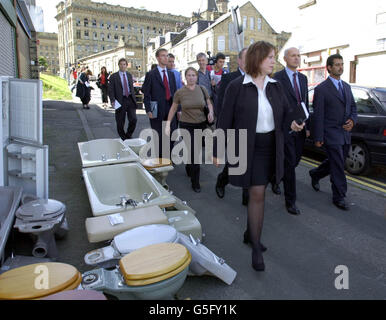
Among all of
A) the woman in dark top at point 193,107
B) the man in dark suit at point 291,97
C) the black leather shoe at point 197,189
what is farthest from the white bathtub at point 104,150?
the man in dark suit at point 291,97

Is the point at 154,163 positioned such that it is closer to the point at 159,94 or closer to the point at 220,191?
the point at 220,191

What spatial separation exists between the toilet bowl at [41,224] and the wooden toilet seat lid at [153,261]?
115cm

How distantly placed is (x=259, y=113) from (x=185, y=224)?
1.35 meters

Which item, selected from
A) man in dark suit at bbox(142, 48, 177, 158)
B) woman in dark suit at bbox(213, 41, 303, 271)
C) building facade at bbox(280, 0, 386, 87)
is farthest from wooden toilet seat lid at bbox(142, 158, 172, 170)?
building facade at bbox(280, 0, 386, 87)

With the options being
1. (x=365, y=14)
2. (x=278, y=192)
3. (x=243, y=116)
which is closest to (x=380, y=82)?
(x=365, y=14)

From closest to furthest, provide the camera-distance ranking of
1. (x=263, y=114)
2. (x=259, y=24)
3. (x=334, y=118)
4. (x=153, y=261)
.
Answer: (x=153, y=261) < (x=263, y=114) < (x=334, y=118) < (x=259, y=24)

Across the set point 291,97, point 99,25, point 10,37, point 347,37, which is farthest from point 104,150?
point 99,25

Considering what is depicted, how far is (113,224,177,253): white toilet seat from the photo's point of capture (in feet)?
9.14

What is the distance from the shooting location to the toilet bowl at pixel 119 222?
308 cm

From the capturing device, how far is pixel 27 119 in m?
4.23

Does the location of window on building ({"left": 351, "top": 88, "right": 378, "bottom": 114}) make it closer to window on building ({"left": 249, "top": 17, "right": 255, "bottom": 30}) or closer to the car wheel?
the car wheel

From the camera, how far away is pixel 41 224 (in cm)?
324

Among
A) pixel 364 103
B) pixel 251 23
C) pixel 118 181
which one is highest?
pixel 251 23
